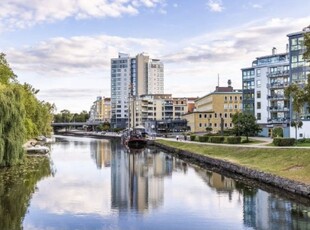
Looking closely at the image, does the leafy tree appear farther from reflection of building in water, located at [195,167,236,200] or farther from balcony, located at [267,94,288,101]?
balcony, located at [267,94,288,101]

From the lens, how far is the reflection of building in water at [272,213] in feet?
79.9

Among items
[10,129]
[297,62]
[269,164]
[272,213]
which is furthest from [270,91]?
[272,213]

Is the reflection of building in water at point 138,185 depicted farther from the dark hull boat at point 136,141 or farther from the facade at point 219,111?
the facade at point 219,111

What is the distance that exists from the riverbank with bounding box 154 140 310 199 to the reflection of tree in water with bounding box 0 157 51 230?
62.4 feet

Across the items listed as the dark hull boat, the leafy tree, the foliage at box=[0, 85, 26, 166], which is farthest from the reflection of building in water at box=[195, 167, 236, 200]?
the dark hull boat

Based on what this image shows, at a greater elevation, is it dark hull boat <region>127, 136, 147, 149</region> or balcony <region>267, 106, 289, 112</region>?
balcony <region>267, 106, 289, 112</region>

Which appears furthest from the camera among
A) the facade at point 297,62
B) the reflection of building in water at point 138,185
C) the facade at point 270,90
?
the facade at point 270,90

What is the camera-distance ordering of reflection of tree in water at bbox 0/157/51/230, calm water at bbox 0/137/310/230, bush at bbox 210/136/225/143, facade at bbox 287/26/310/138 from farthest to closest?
facade at bbox 287/26/310/138 → bush at bbox 210/136/225/143 → reflection of tree in water at bbox 0/157/51/230 → calm water at bbox 0/137/310/230

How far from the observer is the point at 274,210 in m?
27.9

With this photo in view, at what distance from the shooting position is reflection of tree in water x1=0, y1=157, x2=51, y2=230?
2573 centimetres

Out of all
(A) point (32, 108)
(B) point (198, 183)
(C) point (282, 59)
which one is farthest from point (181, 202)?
(C) point (282, 59)

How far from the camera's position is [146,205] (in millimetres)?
30422

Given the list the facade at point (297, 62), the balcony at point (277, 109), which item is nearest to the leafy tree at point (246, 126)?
the facade at point (297, 62)

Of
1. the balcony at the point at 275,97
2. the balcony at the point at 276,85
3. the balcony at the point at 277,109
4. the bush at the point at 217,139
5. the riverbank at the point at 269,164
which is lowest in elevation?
the riverbank at the point at 269,164
